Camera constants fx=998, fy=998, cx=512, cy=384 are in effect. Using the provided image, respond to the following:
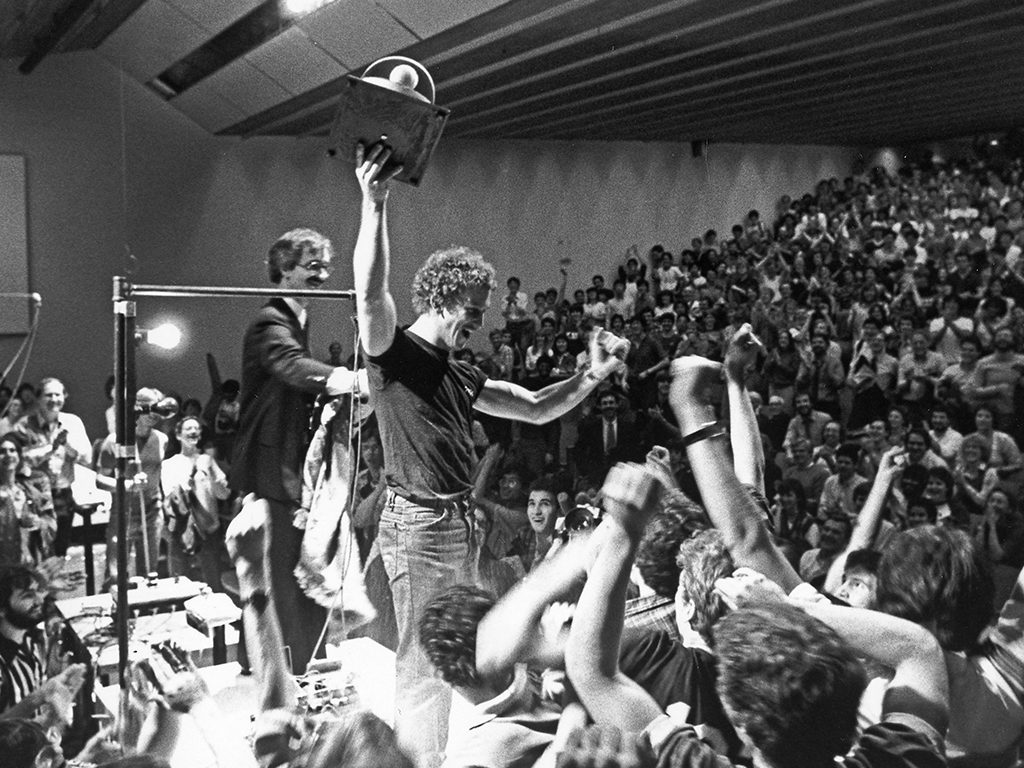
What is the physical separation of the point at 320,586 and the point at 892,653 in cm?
136

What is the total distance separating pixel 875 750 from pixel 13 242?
2361mm

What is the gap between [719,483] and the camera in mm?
1663

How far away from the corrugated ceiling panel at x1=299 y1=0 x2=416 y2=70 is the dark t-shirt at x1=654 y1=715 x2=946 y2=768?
6.26ft

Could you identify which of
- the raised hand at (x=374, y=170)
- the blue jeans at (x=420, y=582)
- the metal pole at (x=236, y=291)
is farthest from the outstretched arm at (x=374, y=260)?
the metal pole at (x=236, y=291)

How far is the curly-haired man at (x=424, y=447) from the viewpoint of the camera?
70.8 inches

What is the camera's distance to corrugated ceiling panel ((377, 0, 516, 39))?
2.56m

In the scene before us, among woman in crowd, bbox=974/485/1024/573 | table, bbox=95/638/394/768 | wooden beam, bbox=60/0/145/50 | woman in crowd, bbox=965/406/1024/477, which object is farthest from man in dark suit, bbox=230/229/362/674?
woman in crowd, bbox=965/406/1024/477

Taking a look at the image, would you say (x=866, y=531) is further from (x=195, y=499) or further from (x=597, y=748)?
(x=195, y=499)

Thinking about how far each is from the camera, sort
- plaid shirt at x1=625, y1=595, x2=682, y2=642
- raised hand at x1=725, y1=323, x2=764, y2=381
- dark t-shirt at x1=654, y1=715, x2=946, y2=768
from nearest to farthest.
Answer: dark t-shirt at x1=654, y1=715, x2=946, y2=768 < plaid shirt at x1=625, y1=595, x2=682, y2=642 < raised hand at x1=725, y1=323, x2=764, y2=381

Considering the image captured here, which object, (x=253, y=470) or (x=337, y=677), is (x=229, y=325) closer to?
(x=253, y=470)

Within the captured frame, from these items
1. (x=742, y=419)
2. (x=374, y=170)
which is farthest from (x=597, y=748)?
(x=374, y=170)

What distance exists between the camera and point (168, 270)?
275 centimetres

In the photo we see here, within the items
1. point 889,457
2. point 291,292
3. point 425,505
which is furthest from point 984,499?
point 291,292

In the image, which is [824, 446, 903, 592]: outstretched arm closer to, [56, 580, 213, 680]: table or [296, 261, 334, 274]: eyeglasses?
[296, 261, 334, 274]: eyeglasses
